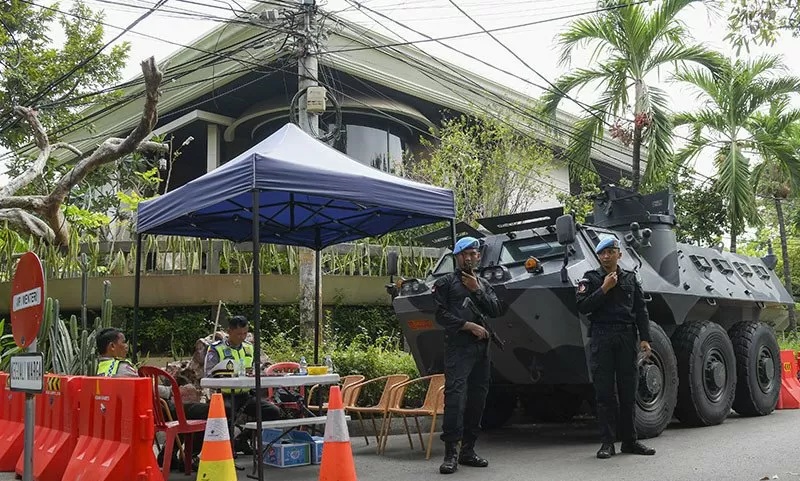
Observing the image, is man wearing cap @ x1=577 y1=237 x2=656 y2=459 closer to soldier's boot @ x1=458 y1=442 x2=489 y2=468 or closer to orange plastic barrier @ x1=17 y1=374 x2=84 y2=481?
soldier's boot @ x1=458 y1=442 x2=489 y2=468

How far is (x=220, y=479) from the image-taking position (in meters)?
5.15

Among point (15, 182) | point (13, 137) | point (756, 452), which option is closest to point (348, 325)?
point (15, 182)

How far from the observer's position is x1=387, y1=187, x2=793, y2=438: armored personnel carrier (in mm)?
7547

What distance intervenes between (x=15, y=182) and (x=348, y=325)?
5.26 metres

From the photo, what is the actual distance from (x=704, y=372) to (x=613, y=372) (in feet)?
7.80

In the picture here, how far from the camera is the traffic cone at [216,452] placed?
5.16m

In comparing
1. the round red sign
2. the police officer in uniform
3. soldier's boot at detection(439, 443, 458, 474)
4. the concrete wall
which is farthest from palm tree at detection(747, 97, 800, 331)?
the round red sign

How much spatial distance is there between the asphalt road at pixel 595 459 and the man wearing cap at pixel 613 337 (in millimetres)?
333

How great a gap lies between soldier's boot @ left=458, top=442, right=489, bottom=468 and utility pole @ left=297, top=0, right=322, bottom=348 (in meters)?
5.18

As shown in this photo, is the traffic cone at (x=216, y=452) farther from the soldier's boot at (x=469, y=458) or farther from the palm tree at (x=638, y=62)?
the palm tree at (x=638, y=62)

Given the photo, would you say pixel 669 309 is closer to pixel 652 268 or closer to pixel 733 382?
pixel 652 268

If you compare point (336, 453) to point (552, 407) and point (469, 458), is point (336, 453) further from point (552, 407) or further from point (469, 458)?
point (552, 407)

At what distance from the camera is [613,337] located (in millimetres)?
6883

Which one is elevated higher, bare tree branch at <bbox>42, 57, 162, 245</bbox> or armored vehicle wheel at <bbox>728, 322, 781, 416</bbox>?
bare tree branch at <bbox>42, 57, 162, 245</bbox>
